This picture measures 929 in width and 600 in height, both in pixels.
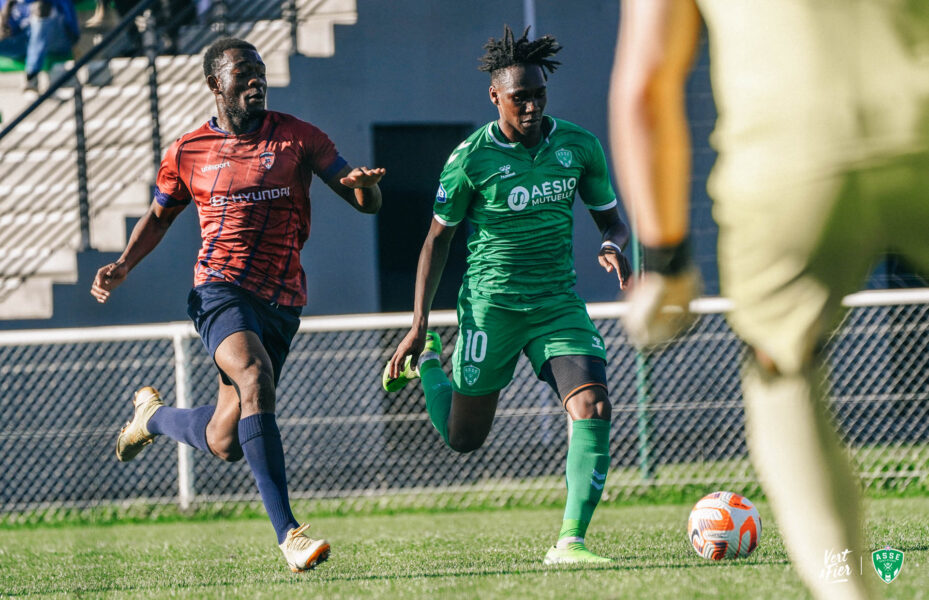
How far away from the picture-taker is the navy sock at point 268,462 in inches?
205

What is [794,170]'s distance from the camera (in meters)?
2.13

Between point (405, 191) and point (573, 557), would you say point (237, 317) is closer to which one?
point (573, 557)

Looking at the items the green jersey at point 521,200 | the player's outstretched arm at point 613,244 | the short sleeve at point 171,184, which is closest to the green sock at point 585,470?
the player's outstretched arm at point 613,244

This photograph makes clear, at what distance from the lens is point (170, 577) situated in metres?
5.74

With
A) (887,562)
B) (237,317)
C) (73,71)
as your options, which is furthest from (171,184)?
(73,71)

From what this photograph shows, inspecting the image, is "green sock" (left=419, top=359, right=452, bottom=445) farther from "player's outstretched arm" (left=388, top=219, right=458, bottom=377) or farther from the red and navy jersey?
the red and navy jersey

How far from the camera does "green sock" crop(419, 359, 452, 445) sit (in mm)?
6598

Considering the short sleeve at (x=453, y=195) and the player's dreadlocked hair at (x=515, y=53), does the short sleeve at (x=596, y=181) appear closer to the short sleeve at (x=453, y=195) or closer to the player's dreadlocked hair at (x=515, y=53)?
the player's dreadlocked hair at (x=515, y=53)

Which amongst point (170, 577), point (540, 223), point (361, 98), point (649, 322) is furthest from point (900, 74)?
point (361, 98)

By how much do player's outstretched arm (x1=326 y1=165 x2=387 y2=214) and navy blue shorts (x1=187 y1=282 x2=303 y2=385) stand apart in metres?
0.65

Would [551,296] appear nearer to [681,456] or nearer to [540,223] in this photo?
[540,223]

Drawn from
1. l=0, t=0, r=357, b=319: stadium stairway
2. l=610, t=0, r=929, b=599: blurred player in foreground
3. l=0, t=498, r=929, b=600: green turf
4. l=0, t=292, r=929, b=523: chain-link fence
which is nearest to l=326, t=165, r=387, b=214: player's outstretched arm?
l=0, t=498, r=929, b=600: green turf

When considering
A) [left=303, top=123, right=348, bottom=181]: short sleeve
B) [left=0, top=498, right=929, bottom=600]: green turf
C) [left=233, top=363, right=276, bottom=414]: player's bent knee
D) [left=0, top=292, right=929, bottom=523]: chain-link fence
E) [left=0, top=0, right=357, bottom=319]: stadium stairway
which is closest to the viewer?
[left=0, top=498, right=929, bottom=600]: green turf

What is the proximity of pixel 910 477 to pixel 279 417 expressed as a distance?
16.7 ft
